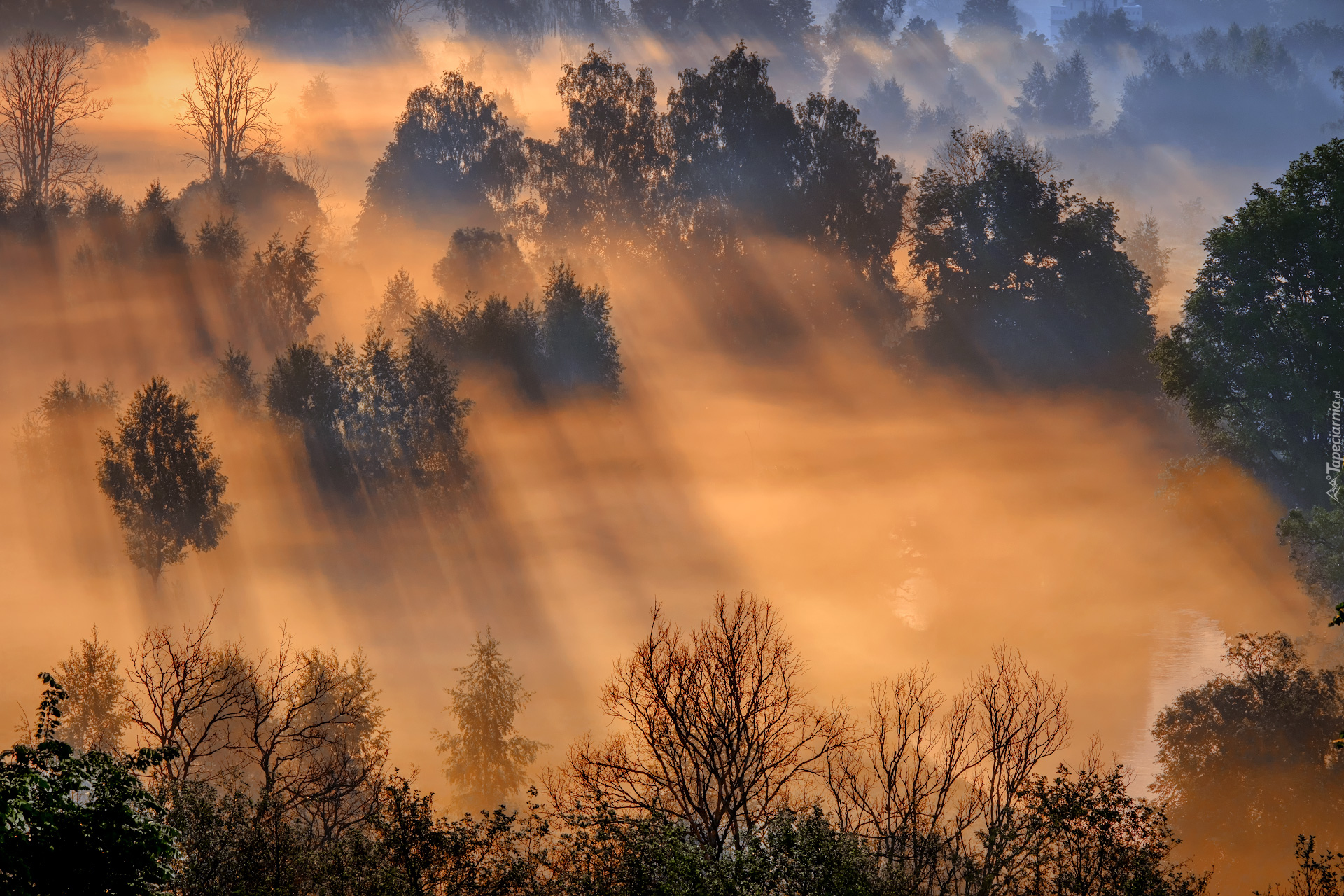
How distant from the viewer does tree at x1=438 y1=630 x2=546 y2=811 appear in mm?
47875

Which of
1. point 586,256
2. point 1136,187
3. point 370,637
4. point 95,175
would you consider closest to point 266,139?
point 95,175

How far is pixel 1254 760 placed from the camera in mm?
43531

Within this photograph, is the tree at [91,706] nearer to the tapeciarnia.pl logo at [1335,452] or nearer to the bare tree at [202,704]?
the bare tree at [202,704]

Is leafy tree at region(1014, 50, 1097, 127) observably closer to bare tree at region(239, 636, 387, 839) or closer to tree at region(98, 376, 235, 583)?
tree at region(98, 376, 235, 583)

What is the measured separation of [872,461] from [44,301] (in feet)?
229

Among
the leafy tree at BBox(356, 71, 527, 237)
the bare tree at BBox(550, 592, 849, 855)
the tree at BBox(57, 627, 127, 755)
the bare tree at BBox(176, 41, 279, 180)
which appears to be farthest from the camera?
the leafy tree at BBox(356, 71, 527, 237)

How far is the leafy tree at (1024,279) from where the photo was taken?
7738 centimetres

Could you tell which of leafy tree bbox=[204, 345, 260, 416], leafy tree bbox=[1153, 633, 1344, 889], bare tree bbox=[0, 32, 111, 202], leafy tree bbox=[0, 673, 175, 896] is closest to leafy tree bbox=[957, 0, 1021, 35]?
bare tree bbox=[0, 32, 111, 202]

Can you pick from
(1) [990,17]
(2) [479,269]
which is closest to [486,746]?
(2) [479,269]

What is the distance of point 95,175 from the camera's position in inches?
4016

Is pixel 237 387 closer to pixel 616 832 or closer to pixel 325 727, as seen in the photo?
pixel 325 727

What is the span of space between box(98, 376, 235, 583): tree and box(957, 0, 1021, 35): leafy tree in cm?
17007

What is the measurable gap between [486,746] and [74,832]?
34.7 meters

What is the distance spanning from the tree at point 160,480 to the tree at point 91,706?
44.0 ft
